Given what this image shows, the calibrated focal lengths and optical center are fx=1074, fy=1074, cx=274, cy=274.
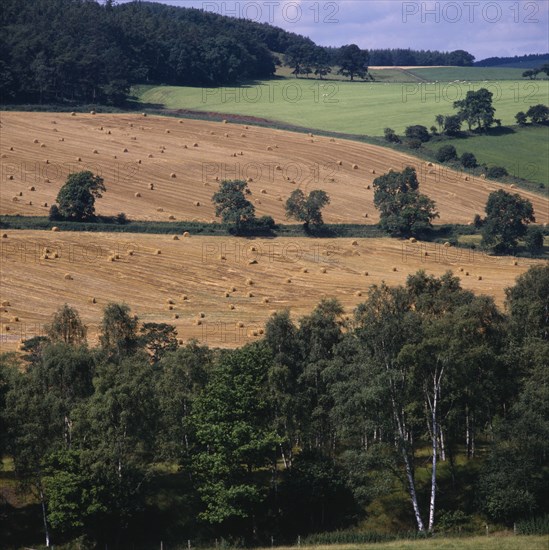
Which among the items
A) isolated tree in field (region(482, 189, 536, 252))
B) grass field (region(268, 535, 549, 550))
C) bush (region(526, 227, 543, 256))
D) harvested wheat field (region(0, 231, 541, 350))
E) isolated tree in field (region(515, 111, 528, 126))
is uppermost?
isolated tree in field (region(515, 111, 528, 126))

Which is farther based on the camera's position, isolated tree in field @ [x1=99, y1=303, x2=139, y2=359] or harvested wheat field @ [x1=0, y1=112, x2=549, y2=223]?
harvested wheat field @ [x1=0, y1=112, x2=549, y2=223]

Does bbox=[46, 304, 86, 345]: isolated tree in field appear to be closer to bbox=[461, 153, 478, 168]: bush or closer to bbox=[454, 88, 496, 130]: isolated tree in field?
bbox=[461, 153, 478, 168]: bush

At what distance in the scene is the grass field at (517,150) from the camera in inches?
6088

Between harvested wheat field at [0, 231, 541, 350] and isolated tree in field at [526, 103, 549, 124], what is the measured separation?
2641 inches

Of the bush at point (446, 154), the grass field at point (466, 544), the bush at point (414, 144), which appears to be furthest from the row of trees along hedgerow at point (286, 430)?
the bush at point (414, 144)

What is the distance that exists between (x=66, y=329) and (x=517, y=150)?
108m

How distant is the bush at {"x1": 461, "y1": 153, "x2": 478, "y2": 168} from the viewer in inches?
6024

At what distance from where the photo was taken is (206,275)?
104 metres

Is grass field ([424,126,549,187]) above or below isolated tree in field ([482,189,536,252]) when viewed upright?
above

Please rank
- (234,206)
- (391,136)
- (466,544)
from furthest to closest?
(391,136) → (234,206) → (466,544)

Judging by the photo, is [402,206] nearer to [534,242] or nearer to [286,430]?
[534,242]

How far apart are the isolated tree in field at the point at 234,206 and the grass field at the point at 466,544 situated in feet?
217

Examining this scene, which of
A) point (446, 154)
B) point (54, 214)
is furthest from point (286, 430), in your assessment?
point (446, 154)

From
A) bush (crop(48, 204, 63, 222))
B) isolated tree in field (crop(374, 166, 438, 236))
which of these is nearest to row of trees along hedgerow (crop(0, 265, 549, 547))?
bush (crop(48, 204, 63, 222))
